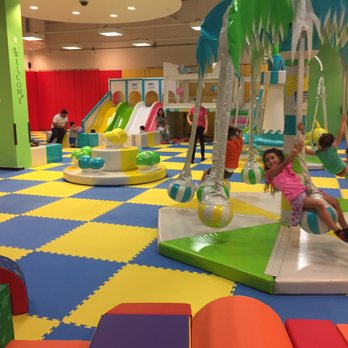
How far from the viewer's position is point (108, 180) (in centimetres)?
680

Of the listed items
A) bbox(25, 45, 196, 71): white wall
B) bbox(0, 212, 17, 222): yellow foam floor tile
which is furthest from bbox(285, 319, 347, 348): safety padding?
bbox(25, 45, 196, 71): white wall

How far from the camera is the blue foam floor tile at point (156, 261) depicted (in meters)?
3.51

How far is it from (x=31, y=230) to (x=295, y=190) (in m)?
2.93

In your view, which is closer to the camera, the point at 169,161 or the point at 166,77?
the point at 169,161

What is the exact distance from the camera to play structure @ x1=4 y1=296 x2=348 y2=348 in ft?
5.23

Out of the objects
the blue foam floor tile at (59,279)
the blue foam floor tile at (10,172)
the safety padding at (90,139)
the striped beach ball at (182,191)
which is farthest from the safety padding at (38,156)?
the striped beach ball at (182,191)

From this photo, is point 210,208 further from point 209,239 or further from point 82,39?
point 82,39

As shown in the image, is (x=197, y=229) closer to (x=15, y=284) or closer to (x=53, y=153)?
(x=15, y=284)

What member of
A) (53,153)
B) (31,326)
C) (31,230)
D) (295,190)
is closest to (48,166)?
(53,153)

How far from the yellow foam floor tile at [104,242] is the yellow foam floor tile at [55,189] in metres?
1.79

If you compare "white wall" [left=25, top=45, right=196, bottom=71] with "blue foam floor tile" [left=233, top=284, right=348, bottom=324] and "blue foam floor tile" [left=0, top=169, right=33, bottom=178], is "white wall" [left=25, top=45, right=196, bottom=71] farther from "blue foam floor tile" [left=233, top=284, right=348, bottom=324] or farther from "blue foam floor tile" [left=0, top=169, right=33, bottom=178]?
"blue foam floor tile" [left=233, top=284, right=348, bottom=324]

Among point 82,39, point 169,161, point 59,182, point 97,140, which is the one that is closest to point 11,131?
point 59,182

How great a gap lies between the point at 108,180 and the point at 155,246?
9.80 feet

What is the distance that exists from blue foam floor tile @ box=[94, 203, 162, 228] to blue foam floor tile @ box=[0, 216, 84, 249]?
1.32 ft
